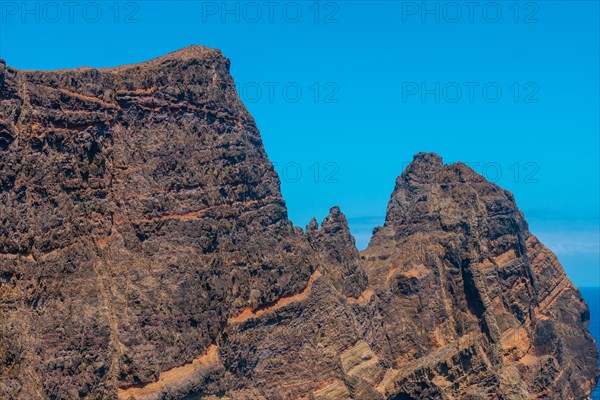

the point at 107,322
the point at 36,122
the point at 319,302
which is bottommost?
the point at 107,322

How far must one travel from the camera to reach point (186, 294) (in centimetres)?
5131

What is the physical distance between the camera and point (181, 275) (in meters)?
51.2

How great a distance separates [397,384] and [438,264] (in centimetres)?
1924

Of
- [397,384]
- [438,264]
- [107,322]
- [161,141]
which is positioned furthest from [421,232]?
[107,322]

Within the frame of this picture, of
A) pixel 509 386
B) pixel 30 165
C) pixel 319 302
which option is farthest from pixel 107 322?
pixel 509 386

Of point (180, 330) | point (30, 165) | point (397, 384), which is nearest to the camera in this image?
point (30, 165)

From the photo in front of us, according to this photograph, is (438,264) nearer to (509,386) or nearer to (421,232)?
(421,232)

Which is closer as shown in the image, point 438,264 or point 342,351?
point 342,351

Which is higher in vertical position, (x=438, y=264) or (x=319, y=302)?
(x=438, y=264)

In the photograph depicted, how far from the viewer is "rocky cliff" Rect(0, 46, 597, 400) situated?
147 ft

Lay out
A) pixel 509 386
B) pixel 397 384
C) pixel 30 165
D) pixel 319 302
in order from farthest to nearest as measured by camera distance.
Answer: pixel 509 386 → pixel 397 384 → pixel 319 302 → pixel 30 165

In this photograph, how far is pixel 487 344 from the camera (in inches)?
3034

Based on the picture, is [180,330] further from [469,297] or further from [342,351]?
[469,297]

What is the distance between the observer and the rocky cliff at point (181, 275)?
44.7m
